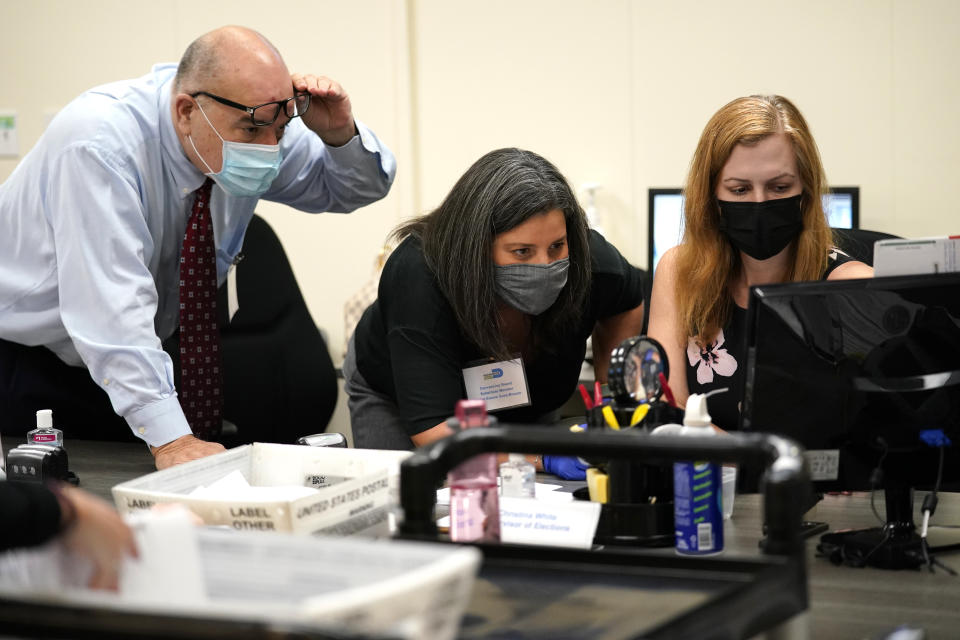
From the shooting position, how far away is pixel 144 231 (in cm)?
223

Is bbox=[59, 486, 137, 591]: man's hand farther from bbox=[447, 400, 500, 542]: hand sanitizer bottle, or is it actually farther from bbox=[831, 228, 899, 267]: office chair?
bbox=[831, 228, 899, 267]: office chair

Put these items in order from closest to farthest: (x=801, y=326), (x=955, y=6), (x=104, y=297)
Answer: (x=801, y=326) < (x=104, y=297) < (x=955, y=6)

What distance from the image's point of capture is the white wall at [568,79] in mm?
3609

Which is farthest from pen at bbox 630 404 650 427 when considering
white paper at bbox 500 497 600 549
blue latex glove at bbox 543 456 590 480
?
blue latex glove at bbox 543 456 590 480

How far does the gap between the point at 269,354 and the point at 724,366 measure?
1448 mm

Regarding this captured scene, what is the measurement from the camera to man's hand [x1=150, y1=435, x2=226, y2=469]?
1967 mm

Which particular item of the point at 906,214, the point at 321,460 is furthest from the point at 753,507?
the point at 906,214

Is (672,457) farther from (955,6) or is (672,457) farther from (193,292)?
(955,6)

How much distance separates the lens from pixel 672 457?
38.0 inches

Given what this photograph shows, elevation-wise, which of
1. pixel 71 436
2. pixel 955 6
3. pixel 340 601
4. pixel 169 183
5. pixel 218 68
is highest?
pixel 955 6

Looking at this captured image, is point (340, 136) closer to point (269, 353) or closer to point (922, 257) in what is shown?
point (269, 353)

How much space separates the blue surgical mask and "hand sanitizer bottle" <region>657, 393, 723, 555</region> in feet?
4.07

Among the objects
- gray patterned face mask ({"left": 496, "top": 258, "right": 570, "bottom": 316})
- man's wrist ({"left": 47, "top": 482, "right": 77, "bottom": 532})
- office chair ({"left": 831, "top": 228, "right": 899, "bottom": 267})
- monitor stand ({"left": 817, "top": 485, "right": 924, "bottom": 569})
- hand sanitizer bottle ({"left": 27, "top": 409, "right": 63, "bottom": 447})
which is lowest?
monitor stand ({"left": 817, "top": 485, "right": 924, "bottom": 569})

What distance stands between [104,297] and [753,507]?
128cm
